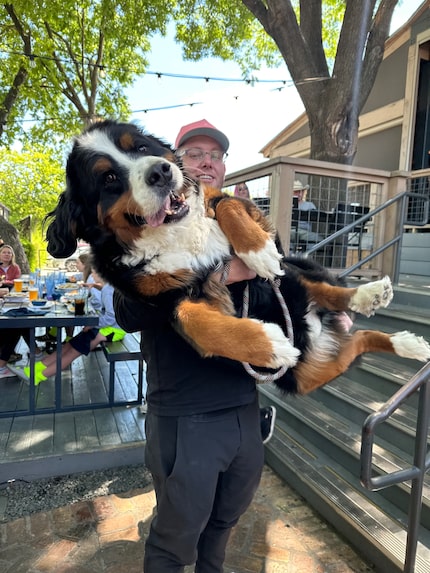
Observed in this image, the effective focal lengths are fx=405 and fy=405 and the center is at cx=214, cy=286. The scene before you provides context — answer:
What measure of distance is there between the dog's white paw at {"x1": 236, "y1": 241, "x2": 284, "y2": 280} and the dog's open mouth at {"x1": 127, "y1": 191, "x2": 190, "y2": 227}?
28 cm

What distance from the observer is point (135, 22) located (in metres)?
10.8

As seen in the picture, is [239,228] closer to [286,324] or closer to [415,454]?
[286,324]

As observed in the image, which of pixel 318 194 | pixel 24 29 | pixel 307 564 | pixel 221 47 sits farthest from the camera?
pixel 24 29

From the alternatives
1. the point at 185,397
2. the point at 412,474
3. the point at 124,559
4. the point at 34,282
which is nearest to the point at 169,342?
the point at 185,397

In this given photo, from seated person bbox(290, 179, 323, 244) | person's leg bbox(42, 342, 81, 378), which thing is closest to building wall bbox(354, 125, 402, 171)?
seated person bbox(290, 179, 323, 244)

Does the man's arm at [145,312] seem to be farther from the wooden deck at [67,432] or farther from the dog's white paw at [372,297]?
the wooden deck at [67,432]

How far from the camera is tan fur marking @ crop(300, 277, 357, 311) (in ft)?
6.26

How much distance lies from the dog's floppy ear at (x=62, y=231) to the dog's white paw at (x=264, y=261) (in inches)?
25.6

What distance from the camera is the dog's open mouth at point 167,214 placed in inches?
58.1

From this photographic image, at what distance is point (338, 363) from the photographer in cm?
180

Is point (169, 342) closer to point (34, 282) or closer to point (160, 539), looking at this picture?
point (160, 539)

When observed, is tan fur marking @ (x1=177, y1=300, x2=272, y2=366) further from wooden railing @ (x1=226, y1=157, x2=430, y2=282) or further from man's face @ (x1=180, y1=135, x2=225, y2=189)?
wooden railing @ (x1=226, y1=157, x2=430, y2=282)

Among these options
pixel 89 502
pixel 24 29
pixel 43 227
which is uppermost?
pixel 24 29

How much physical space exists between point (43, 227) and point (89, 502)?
226 centimetres
